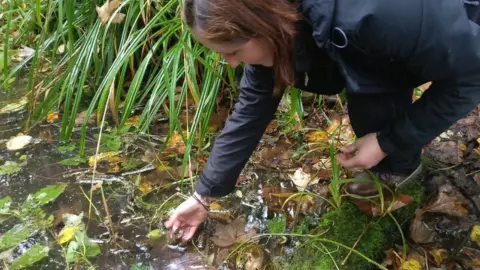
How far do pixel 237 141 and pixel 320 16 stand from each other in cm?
51

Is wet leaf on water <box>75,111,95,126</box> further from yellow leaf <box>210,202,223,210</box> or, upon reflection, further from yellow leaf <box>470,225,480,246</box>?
yellow leaf <box>470,225,480,246</box>

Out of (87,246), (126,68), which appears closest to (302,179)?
(87,246)

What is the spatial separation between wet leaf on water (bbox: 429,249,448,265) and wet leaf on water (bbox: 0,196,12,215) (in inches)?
47.6

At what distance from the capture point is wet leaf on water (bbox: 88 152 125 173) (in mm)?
1773

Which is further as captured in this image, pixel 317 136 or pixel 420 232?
pixel 317 136

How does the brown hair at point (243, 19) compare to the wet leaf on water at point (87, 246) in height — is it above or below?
above

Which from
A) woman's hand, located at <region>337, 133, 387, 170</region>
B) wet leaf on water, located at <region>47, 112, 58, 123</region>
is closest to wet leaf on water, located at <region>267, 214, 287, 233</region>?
woman's hand, located at <region>337, 133, 387, 170</region>

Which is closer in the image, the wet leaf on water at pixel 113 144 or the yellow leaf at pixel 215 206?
the yellow leaf at pixel 215 206

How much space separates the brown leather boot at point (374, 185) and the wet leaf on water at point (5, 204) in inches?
39.6

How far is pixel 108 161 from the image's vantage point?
181 cm

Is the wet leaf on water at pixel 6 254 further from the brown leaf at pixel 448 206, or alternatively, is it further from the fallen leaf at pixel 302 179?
the brown leaf at pixel 448 206

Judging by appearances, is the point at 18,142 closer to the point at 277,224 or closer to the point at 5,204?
the point at 5,204

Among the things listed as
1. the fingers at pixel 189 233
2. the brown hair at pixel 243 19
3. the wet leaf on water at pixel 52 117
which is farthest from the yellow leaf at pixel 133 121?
the brown hair at pixel 243 19

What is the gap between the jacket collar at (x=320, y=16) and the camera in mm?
999
